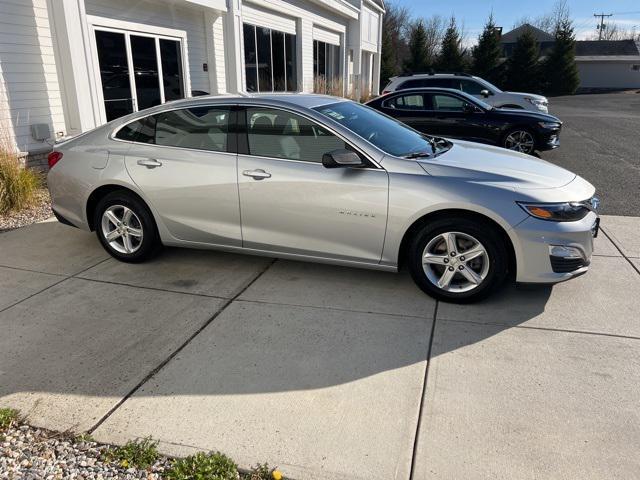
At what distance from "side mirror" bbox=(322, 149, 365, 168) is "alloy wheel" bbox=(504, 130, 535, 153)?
6989 millimetres

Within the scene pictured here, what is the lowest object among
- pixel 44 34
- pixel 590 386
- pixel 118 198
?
pixel 590 386

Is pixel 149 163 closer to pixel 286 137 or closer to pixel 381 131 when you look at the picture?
pixel 286 137

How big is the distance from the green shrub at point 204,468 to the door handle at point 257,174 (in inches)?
94.2

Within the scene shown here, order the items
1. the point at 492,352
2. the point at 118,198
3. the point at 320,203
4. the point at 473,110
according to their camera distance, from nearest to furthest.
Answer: the point at 492,352 → the point at 320,203 → the point at 118,198 → the point at 473,110

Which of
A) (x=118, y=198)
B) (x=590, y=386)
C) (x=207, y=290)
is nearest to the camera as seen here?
(x=590, y=386)

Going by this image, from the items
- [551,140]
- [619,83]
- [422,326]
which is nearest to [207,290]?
[422,326]

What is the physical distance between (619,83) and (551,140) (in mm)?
57831

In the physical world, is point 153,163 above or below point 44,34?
below

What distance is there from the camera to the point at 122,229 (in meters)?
4.95

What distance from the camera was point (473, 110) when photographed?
1005 cm

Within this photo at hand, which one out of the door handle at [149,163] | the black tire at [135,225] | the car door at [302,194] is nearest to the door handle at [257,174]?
the car door at [302,194]

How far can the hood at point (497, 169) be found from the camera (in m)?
3.90

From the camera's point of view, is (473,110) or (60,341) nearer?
(60,341)

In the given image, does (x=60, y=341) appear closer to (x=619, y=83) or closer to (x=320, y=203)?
(x=320, y=203)
